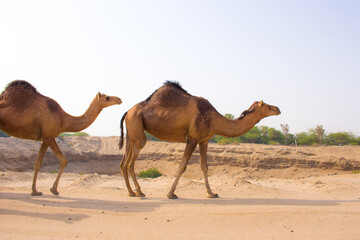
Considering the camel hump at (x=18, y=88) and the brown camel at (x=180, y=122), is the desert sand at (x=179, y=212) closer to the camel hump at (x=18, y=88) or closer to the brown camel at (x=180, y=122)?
the brown camel at (x=180, y=122)

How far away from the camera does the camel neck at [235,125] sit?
29.7 ft

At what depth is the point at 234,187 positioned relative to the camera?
33.5ft

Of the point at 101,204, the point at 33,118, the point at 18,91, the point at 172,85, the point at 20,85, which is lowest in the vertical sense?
the point at 101,204

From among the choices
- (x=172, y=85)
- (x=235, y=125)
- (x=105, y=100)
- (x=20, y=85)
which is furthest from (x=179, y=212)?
(x=20, y=85)

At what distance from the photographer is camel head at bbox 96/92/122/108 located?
9.94 meters

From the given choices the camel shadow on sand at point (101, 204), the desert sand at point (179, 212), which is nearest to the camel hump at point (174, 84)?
the desert sand at point (179, 212)

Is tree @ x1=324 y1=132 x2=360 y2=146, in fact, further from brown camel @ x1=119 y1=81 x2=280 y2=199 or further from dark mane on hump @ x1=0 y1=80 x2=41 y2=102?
dark mane on hump @ x1=0 y1=80 x2=41 y2=102

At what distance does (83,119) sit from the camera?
9578 mm

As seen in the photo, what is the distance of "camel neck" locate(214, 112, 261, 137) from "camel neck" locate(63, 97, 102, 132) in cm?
370

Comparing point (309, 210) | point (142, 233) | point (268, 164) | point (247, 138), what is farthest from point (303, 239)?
point (247, 138)

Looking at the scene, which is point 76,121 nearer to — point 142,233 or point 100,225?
point 100,225

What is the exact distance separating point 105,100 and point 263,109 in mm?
4757

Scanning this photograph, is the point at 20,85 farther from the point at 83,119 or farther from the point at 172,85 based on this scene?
the point at 172,85

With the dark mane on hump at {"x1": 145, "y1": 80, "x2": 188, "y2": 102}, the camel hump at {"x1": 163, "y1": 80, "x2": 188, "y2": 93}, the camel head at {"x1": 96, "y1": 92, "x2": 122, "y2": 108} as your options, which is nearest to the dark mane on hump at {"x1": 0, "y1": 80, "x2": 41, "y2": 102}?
the camel head at {"x1": 96, "y1": 92, "x2": 122, "y2": 108}
